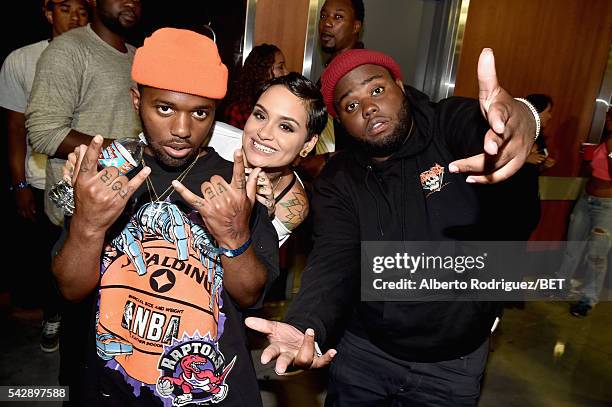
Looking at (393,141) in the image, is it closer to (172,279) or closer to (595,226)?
(172,279)

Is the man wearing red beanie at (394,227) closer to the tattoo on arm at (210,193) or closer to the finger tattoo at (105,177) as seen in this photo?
the tattoo on arm at (210,193)

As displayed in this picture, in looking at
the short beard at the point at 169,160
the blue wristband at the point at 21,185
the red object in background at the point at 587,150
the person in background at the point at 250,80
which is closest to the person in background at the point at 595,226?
the red object in background at the point at 587,150

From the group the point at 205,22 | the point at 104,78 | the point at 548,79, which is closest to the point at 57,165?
the point at 104,78

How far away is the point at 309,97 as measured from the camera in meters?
2.11

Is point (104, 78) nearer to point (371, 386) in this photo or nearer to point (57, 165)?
point (57, 165)

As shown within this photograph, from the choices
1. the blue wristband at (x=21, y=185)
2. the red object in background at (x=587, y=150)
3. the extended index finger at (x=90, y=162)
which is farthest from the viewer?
the red object in background at (x=587, y=150)

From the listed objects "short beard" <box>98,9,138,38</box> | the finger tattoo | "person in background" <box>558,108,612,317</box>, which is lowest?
"person in background" <box>558,108,612,317</box>

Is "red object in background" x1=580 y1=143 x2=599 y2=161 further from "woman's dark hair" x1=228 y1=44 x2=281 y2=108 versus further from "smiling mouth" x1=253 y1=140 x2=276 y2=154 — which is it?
"smiling mouth" x1=253 y1=140 x2=276 y2=154

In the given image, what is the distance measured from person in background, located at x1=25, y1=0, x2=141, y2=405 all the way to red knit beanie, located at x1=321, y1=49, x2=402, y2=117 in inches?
40.6

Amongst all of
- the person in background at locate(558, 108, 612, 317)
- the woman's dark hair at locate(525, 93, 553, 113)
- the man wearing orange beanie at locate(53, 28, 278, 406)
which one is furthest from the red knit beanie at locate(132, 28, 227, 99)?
the person in background at locate(558, 108, 612, 317)

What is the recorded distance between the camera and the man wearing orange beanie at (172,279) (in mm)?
1457

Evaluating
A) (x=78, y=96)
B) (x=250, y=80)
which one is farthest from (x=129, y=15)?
(x=250, y=80)

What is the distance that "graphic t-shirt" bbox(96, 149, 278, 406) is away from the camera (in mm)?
1460

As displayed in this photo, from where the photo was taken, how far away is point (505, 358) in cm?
412
